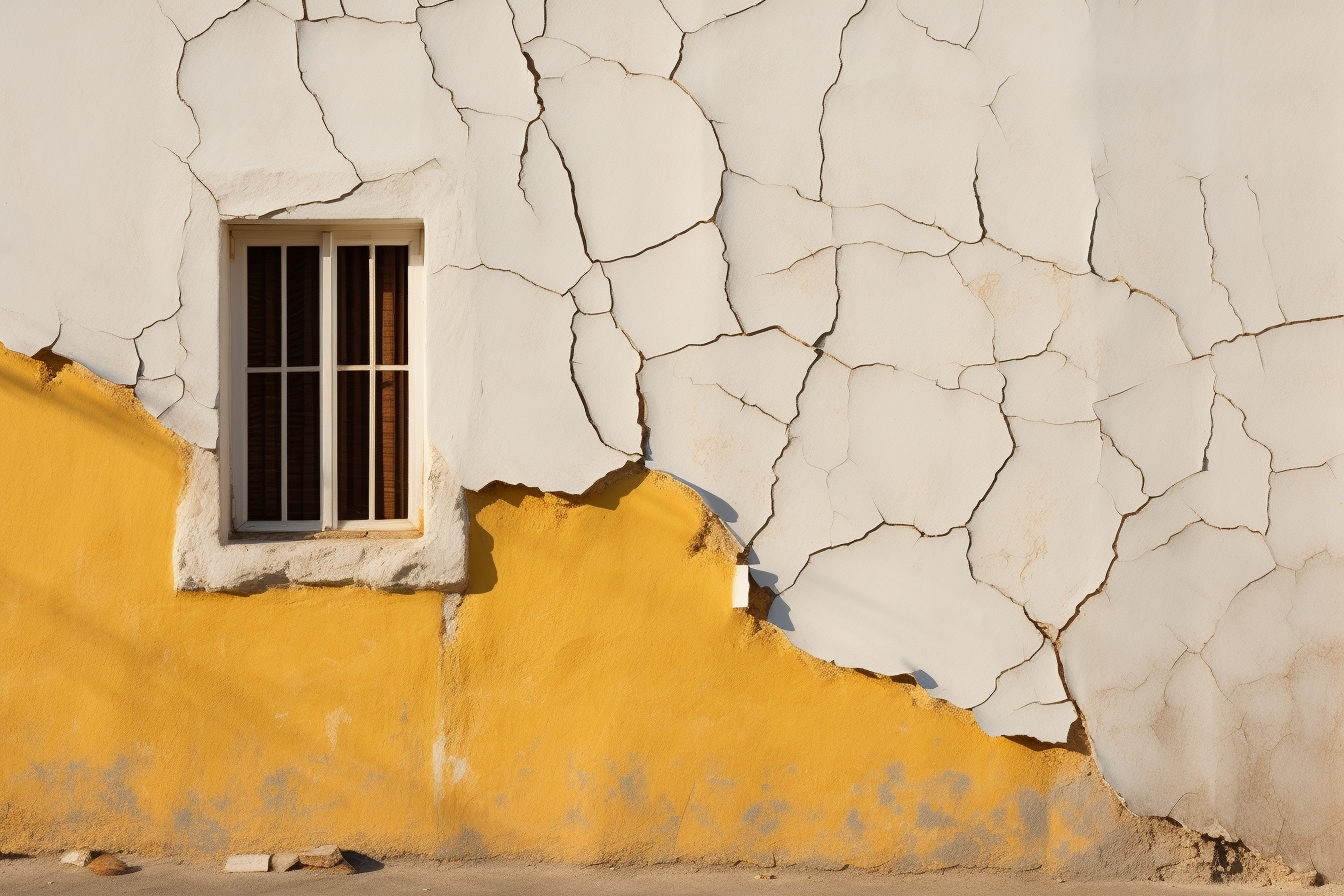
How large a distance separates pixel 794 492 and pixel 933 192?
38.2 inches

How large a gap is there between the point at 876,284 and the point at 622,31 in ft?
3.44

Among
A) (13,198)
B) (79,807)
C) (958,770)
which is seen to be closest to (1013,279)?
(958,770)

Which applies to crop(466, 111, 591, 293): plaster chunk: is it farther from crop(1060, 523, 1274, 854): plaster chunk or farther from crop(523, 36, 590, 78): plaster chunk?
crop(1060, 523, 1274, 854): plaster chunk

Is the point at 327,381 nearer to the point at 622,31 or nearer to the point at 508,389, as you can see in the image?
the point at 508,389

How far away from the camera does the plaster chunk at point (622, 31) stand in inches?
113

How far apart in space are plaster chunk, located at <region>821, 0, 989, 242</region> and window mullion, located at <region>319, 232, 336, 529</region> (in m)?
1.51

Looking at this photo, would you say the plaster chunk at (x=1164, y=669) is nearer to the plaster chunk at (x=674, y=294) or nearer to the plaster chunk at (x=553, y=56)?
the plaster chunk at (x=674, y=294)

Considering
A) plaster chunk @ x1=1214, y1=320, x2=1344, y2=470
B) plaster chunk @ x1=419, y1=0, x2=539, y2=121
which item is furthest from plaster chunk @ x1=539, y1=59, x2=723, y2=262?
plaster chunk @ x1=1214, y1=320, x2=1344, y2=470

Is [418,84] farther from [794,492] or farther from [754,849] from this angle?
[754,849]

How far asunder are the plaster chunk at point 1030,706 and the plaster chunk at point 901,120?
4.34 ft

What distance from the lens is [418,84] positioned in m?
2.85

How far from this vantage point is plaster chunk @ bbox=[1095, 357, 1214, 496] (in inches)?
113

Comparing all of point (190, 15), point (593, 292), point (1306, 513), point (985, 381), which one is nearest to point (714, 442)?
point (593, 292)

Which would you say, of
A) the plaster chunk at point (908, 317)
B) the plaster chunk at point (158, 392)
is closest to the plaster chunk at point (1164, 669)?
the plaster chunk at point (908, 317)
